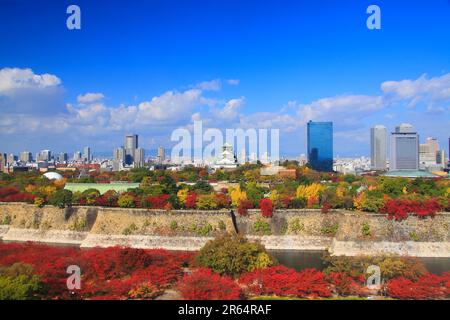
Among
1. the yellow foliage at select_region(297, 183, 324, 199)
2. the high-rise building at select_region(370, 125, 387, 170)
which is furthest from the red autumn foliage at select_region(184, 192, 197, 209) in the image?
the high-rise building at select_region(370, 125, 387, 170)

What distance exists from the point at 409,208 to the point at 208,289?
15316mm

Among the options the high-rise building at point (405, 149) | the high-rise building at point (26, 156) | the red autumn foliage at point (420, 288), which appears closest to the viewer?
the red autumn foliage at point (420, 288)

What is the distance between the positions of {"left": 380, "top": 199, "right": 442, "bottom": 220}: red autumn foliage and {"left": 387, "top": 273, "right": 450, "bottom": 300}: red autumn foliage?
9.34 meters

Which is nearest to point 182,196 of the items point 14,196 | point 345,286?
point 14,196

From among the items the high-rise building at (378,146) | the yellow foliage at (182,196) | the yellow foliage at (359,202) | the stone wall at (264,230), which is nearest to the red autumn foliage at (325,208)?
the stone wall at (264,230)

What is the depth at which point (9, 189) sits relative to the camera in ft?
118

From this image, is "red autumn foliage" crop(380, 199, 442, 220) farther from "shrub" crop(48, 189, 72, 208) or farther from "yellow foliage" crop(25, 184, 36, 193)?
"yellow foliage" crop(25, 184, 36, 193)

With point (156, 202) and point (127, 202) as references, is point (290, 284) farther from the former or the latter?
point (127, 202)

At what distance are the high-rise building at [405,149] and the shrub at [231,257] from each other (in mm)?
79924

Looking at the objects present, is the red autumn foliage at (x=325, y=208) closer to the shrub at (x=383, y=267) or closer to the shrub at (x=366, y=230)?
the shrub at (x=366, y=230)

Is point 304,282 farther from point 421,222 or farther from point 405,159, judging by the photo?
point 405,159

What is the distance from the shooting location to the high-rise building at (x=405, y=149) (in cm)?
9181

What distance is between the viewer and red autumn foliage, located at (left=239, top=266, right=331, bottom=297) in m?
15.1
